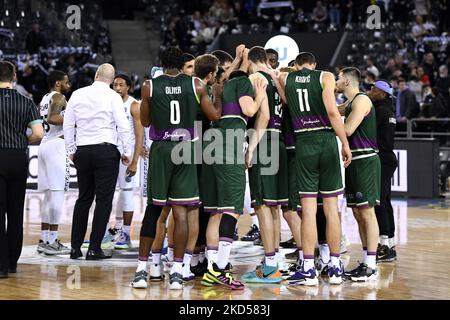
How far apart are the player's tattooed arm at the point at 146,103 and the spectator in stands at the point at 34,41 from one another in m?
14.6

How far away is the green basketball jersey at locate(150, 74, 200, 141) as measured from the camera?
27.9 feet

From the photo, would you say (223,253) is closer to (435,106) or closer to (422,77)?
(435,106)

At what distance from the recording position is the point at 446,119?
62.5 feet

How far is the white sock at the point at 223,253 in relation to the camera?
8742 mm

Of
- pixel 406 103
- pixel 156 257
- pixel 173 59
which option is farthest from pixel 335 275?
pixel 406 103

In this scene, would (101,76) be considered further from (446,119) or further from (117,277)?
(446,119)

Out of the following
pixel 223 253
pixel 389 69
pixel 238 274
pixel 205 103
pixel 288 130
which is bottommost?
pixel 238 274

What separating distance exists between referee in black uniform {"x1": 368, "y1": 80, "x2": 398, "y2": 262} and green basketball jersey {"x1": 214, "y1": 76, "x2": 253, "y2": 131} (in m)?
2.09

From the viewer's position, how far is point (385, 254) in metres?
10.4

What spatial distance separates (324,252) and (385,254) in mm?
1158

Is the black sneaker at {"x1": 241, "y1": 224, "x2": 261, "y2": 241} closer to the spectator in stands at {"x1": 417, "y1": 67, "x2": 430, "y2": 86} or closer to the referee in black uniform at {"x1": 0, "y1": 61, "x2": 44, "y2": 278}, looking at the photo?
the referee in black uniform at {"x1": 0, "y1": 61, "x2": 44, "y2": 278}

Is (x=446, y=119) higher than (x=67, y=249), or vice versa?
(x=446, y=119)

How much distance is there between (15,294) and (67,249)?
266cm
